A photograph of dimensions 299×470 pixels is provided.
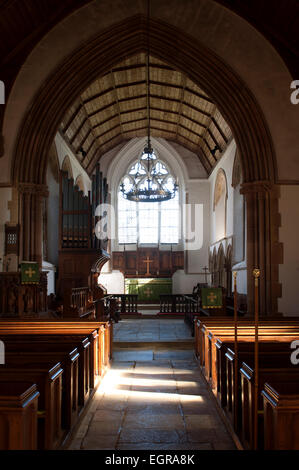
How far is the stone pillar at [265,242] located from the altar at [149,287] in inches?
356

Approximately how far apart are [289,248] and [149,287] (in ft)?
31.6

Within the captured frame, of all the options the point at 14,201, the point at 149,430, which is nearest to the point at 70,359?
the point at 149,430

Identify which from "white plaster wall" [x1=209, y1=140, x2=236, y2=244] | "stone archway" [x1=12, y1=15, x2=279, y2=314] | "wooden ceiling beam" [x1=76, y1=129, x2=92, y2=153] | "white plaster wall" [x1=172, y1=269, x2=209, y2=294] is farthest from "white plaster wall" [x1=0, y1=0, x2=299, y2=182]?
"white plaster wall" [x1=172, y1=269, x2=209, y2=294]

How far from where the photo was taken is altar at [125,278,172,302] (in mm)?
18156

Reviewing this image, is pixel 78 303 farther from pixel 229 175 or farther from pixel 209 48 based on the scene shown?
pixel 229 175

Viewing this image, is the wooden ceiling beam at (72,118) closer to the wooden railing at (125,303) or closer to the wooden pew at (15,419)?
the wooden railing at (125,303)

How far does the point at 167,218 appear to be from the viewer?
19.5 metres

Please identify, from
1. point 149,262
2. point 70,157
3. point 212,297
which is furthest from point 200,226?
point 212,297

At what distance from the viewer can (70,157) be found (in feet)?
47.9

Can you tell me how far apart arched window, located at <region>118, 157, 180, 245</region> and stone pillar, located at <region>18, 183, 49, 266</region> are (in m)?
9.86

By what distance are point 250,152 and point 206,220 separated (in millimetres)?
9371

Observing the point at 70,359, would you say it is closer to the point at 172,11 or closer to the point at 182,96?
the point at 172,11

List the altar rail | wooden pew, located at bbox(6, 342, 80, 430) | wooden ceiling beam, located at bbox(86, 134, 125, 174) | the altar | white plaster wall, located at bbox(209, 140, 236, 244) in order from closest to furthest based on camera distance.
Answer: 1. wooden pew, located at bbox(6, 342, 80, 430)
2. the altar rail
3. white plaster wall, located at bbox(209, 140, 236, 244)
4. wooden ceiling beam, located at bbox(86, 134, 125, 174)
5. the altar

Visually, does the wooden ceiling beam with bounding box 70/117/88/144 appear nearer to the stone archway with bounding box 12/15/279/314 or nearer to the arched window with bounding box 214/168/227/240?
the stone archway with bounding box 12/15/279/314
